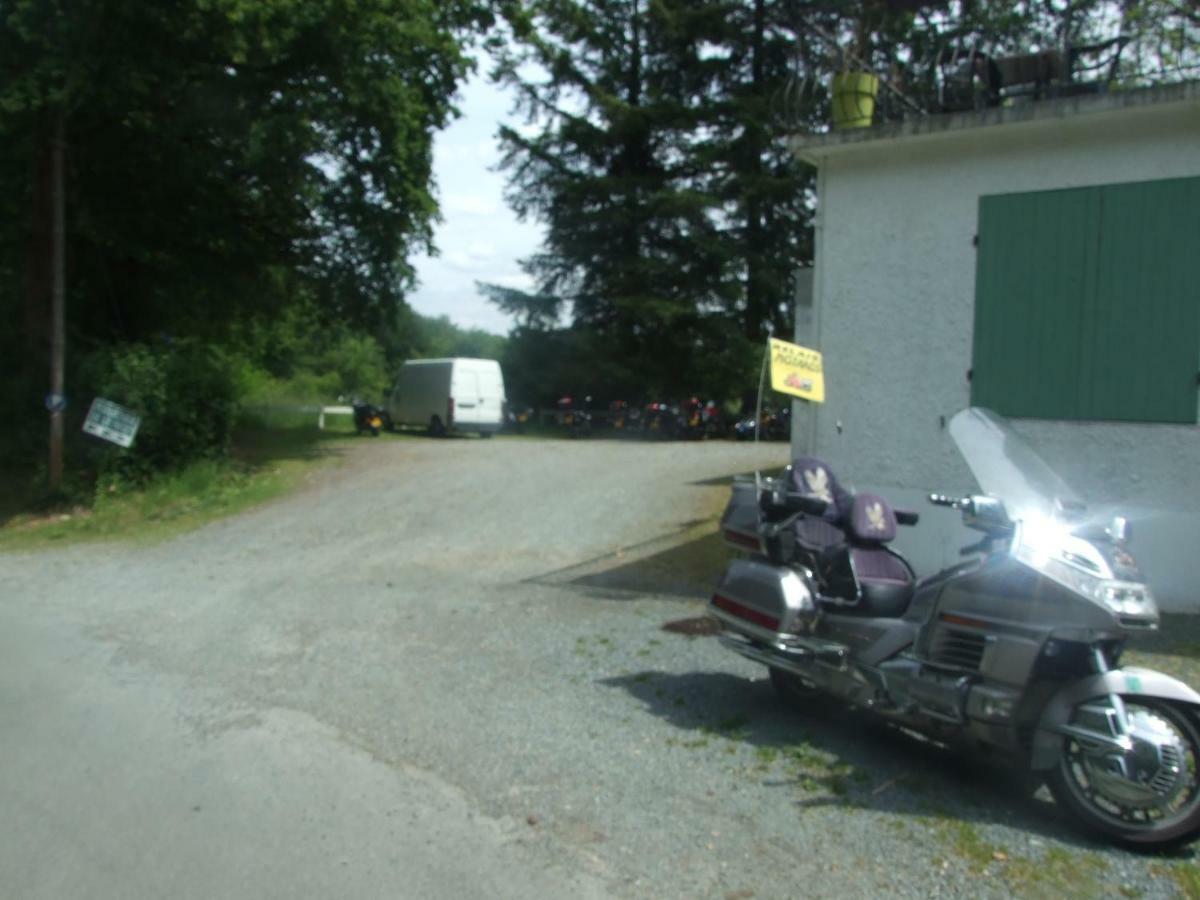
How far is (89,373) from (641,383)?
20.1m

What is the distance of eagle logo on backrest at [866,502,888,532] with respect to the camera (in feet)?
20.5

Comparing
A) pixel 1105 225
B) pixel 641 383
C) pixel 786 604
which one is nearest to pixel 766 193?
pixel 641 383

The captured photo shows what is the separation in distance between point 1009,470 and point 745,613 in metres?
1.72

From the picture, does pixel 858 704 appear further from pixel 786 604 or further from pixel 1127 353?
pixel 1127 353

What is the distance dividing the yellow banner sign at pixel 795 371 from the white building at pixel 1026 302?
257 centimetres

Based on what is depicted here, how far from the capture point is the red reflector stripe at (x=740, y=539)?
6668 millimetres

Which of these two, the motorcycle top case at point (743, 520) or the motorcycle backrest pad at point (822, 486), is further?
the motorcycle top case at point (743, 520)

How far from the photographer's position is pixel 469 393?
3050 centimetres

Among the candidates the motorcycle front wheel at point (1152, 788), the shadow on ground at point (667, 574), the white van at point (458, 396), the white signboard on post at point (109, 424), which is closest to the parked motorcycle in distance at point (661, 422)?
the white van at point (458, 396)

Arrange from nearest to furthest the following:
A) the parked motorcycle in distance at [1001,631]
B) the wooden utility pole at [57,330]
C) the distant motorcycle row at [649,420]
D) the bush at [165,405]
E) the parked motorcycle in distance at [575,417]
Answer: the parked motorcycle in distance at [1001,631], the wooden utility pole at [57,330], the bush at [165,405], the distant motorcycle row at [649,420], the parked motorcycle in distance at [575,417]

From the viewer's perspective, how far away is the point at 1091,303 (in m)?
9.52

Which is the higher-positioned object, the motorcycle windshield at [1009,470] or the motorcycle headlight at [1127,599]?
the motorcycle windshield at [1009,470]

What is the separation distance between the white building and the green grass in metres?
9.35

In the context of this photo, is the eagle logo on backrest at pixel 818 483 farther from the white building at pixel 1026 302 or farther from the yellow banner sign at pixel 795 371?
the white building at pixel 1026 302
